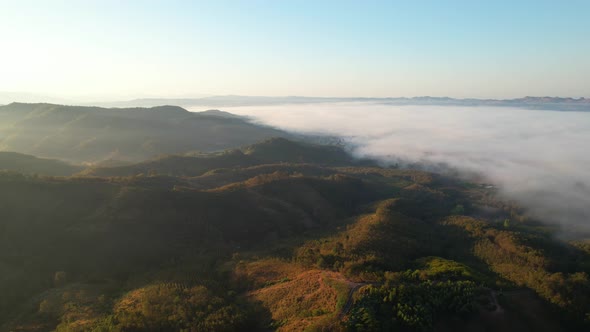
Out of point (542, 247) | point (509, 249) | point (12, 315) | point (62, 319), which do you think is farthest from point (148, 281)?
point (542, 247)

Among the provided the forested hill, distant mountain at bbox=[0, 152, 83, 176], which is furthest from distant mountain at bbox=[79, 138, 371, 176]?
the forested hill

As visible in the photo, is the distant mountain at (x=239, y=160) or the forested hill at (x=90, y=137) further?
the forested hill at (x=90, y=137)

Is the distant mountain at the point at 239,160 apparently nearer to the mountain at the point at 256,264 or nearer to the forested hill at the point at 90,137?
the mountain at the point at 256,264

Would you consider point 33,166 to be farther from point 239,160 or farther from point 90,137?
point 90,137

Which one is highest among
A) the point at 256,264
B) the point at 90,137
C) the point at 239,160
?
the point at 90,137

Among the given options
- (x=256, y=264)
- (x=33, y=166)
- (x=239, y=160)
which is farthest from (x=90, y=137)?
(x=256, y=264)

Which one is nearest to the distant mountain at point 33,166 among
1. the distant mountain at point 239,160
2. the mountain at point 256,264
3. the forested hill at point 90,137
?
the distant mountain at point 239,160
